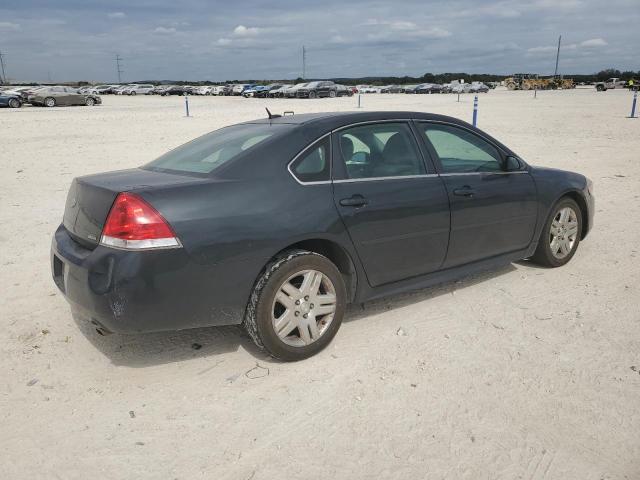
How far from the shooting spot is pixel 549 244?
522 centimetres

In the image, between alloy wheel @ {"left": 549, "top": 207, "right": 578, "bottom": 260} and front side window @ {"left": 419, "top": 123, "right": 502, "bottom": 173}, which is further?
alloy wheel @ {"left": 549, "top": 207, "right": 578, "bottom": 260}

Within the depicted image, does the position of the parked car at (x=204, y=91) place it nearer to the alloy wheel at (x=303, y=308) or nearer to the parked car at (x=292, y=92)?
the parked car at (x=292, y=92)

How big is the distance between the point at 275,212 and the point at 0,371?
2021 mm

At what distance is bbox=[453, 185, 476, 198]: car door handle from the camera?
14.1ft

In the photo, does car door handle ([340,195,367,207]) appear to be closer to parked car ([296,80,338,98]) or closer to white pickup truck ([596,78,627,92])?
parked car ([296,80,338,98])

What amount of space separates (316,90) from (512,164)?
47.0m

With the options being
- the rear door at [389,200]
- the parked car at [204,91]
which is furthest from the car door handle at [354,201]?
the parked car at [204,91]

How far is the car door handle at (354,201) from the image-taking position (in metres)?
3.67

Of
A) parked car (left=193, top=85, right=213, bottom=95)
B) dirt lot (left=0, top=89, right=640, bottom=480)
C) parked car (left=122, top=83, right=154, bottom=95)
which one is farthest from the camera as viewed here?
parked car (left=122, top=83, right=154, bottom=95)

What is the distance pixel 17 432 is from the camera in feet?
9.51

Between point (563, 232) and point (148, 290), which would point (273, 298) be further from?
point (563, 232)

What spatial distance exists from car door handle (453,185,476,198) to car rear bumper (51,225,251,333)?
6.29ft

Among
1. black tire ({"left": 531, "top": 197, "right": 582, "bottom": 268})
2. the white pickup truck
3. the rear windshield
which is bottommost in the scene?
black tire ({"left": 531, "top": 197, "right": 582, "bottom": 268})

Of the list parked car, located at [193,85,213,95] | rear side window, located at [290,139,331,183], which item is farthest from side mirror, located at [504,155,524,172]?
parked car, located at [193,85,213,95]
